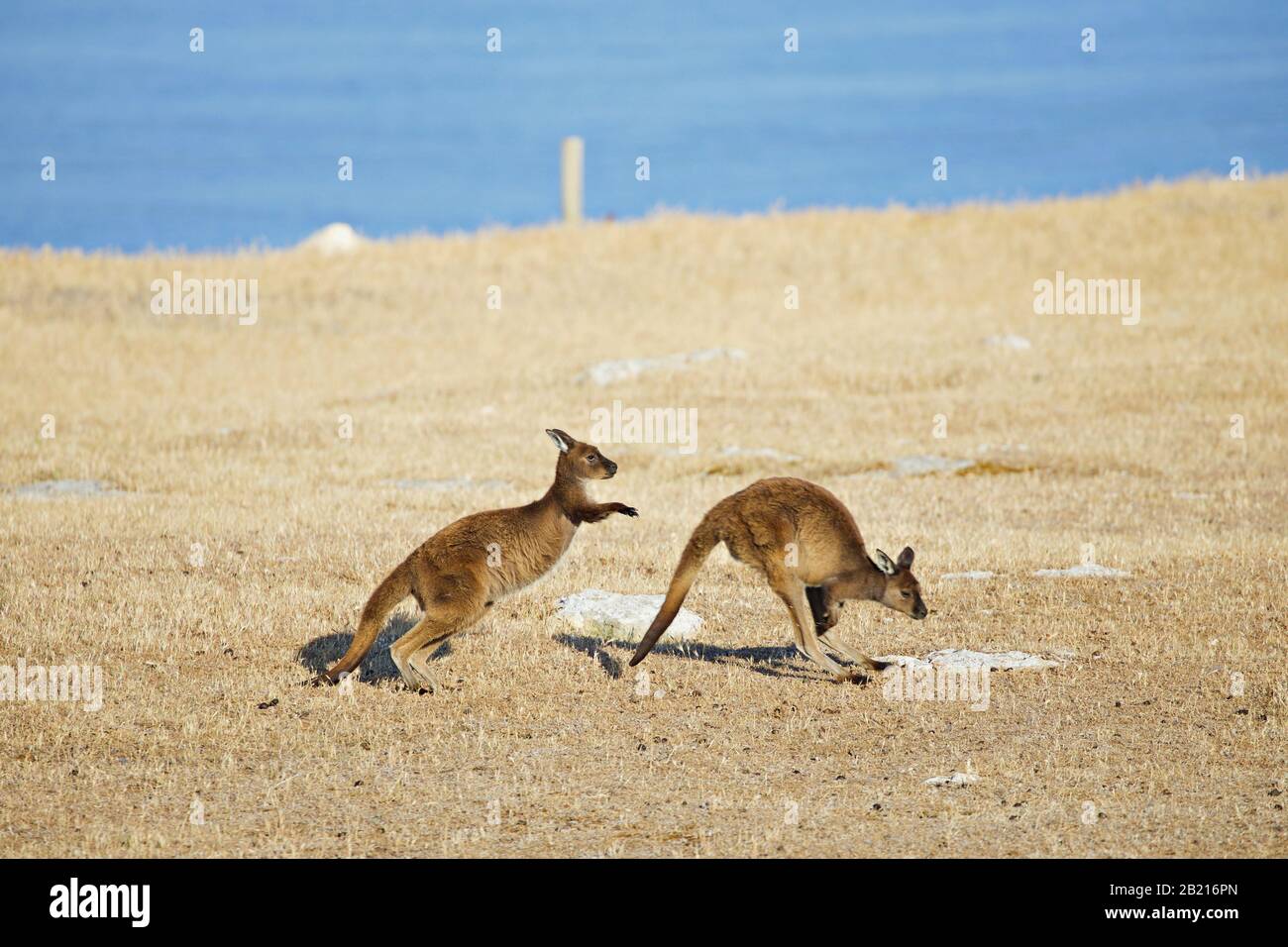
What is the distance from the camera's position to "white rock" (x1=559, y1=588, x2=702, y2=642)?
442 inches

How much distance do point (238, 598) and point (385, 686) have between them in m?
2.68

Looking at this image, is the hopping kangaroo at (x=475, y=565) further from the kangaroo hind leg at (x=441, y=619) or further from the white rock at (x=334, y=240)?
the white rock at (x=334, y=240)

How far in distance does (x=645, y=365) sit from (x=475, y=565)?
1965 cm

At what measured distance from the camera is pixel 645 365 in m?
28.7

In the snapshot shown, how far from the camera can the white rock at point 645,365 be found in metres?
27.8

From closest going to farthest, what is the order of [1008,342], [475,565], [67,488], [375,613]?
1. [475,565]
2. [375,613]
3. [67,488]
4. [1008,342]

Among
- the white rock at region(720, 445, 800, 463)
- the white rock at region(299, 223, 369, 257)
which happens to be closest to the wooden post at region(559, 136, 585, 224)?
the white rock at region(299, 223, 369, 257)

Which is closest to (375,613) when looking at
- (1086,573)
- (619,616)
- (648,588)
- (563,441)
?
(563,441)

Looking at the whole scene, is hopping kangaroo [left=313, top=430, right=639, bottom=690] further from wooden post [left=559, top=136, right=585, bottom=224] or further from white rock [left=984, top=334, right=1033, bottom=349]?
wooden post [left=559, top=136, right=585, bottom=224]

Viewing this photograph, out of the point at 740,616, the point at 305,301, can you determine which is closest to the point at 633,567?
the point at 740,616

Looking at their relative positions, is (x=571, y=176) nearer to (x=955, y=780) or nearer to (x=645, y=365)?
(x=645, y=365)

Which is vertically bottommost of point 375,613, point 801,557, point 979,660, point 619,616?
point 979,660

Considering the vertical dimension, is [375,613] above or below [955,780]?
above
